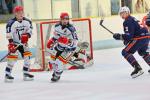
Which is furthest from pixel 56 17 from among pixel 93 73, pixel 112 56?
pixel 93 73

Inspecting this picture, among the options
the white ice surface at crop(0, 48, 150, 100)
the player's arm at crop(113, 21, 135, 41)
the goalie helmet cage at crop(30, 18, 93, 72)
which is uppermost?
A: the player's arm at crop(113, 21, 135, 41)

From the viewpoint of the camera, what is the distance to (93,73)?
6.88m

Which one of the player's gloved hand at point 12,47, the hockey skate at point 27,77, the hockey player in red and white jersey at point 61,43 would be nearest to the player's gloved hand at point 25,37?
the player's gloved hand at point 12,47

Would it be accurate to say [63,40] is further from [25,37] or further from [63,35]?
[25,37]

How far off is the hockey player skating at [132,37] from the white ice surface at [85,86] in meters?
0.22

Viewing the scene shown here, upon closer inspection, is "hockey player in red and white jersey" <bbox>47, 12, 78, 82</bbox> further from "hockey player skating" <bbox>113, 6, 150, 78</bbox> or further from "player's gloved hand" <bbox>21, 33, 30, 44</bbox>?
"hockey player skating" <bbox>113, 6, 150, 78</bbox>

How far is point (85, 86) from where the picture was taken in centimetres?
566

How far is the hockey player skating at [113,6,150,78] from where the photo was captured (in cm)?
604

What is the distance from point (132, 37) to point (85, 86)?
2.97ft

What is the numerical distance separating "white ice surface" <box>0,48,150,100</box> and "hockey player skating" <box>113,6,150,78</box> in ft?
0.71

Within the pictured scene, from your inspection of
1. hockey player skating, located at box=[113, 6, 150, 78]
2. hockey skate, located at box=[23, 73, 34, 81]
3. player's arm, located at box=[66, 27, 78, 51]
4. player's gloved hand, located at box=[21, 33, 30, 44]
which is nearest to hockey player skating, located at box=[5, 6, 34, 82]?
player's gloved hand, located at box=[21, 33, 30, 44]

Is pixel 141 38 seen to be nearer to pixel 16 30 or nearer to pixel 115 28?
pixel 16 30

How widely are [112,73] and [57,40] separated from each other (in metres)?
1.01

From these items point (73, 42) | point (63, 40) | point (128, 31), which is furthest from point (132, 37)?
point (63, 40)
